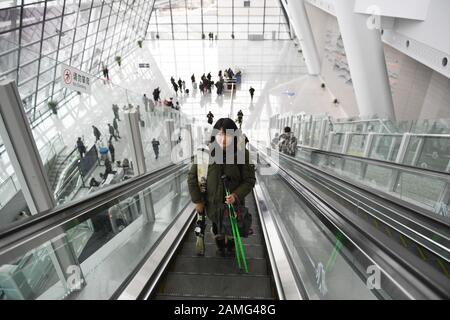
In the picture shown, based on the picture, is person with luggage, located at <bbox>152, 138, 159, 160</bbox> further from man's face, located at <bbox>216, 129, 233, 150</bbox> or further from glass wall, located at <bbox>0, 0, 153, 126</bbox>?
man's face, located at <bbox>216, 129, 233, 150</bbox>

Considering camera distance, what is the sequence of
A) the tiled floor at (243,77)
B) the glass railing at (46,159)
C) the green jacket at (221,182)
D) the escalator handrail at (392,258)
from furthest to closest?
the tiled floor at (243,77) < the glass railing at (46,159) < the green jacket at (221,182) < the escalator handrail at (392,258)

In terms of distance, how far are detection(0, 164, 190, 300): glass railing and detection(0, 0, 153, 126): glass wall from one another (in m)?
1.24

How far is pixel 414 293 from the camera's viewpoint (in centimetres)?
116

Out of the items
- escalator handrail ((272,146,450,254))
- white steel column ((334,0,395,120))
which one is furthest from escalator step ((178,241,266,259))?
white steel column ((334,0,395,120))

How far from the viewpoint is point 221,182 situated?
8.84ft

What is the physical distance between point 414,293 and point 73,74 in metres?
3.22

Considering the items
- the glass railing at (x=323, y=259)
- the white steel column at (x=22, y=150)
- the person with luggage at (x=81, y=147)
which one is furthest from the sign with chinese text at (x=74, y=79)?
the person with luggage at (x=81, y=147)

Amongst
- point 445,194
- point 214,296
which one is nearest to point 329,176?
point 445,194

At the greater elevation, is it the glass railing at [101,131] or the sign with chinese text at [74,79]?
the sign with chinese text at [74,79]

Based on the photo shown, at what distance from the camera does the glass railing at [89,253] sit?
5.41 feet

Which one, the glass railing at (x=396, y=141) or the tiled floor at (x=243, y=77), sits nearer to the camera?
the glass railing at (x=396, y=141)

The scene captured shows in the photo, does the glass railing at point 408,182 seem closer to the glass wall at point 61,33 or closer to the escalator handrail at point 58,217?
the escalator handrail at point 58,217

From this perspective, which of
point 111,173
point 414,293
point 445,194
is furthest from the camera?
point 111,173
